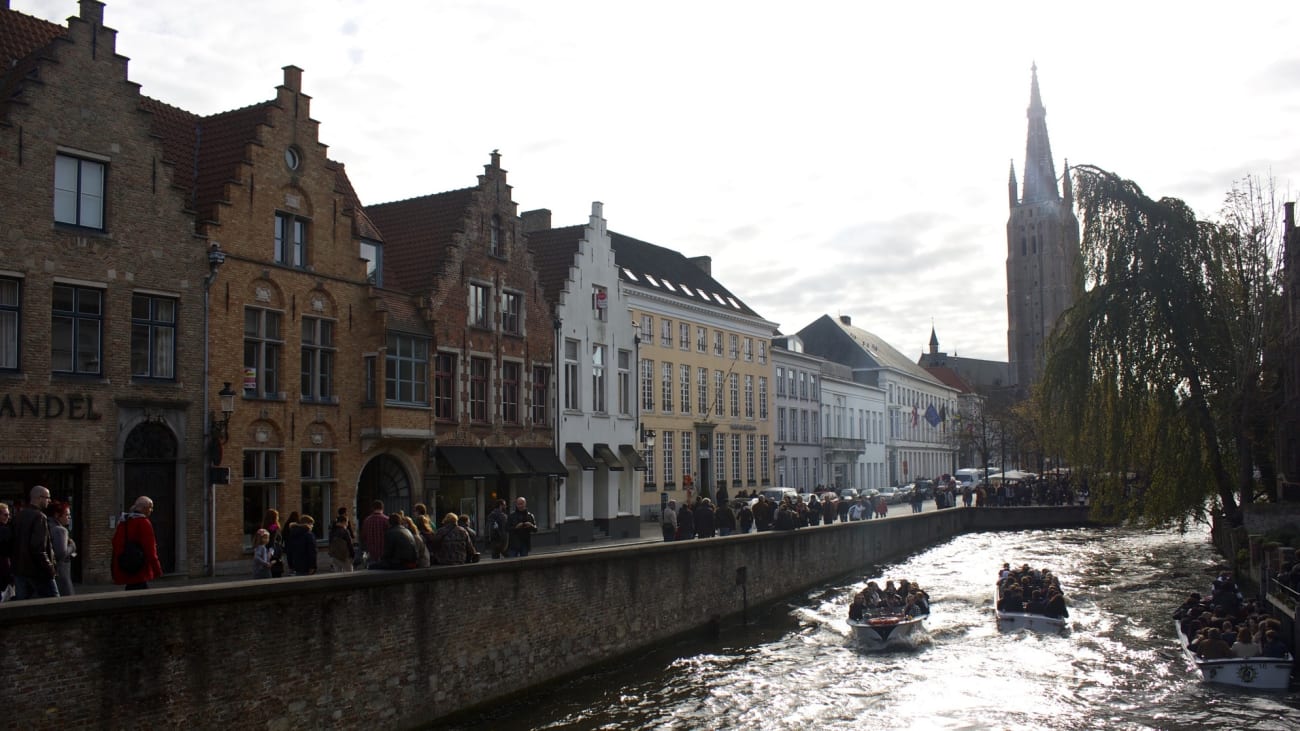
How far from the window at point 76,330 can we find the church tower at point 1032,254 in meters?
127

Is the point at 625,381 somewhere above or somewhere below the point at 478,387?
above

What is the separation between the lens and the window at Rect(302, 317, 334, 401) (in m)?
28.7

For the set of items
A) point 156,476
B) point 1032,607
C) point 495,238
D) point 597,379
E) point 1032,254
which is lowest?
point 1032,607

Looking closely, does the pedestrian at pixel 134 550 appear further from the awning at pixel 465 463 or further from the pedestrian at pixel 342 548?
the awning at pixel 465 463

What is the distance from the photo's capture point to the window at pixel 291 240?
28.0 meters

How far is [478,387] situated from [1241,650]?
21722 mm

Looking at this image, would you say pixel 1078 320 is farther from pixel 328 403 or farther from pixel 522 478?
pixel 328 403

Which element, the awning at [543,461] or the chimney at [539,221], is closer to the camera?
the awning at [543,461]

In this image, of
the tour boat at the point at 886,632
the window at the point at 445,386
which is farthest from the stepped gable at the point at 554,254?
the tour boat at the point at 886,632

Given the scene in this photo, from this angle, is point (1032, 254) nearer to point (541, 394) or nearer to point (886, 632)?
point (541, 394)

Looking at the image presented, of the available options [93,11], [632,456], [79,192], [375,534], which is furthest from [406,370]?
[632,456]

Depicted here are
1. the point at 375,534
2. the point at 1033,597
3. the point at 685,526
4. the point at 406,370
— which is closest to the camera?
the point at 375,534

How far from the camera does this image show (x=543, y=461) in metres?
37.7

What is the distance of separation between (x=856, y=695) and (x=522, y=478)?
18.5 metres
